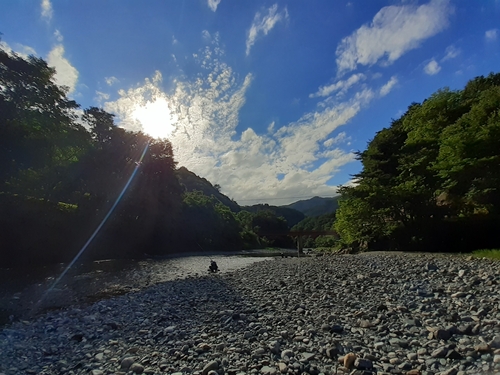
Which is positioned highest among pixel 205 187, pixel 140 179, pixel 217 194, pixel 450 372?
pixel 205 187

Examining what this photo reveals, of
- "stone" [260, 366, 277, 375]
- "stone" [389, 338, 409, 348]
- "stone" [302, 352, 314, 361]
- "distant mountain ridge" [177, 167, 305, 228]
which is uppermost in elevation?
"distant mountain ridge" [177, 167, 305, 228]

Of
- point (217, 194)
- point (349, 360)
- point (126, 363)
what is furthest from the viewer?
point (217, 194)

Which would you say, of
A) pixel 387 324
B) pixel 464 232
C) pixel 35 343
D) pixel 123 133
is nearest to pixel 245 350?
pixel 387 324

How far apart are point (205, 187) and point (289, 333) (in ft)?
477

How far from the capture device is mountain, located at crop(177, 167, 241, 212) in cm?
14000

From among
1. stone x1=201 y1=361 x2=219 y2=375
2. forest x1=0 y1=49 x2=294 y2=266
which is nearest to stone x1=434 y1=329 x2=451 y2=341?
stone x1=201 y1=361 x2=219 y2=375

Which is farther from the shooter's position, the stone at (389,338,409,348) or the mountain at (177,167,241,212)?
the mountain at (177,167,241,212)

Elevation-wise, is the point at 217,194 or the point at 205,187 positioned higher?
the point at 205,187

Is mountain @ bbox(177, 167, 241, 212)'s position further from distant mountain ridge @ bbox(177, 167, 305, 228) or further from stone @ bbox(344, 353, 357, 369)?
stone @ bbox(344, 353, 357, 369)

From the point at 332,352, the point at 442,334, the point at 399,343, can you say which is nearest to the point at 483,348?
the point at 442,334

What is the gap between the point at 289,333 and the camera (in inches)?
229

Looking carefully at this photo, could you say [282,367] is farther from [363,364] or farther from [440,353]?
[440,353]

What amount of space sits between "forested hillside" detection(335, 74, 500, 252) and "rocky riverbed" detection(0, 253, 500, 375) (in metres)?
9.04

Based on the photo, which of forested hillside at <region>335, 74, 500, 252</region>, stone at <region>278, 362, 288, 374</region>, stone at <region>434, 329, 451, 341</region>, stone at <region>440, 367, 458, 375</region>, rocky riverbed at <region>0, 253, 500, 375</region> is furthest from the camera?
forested hillside at <region>335, 74, 500, 252</region>
